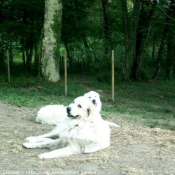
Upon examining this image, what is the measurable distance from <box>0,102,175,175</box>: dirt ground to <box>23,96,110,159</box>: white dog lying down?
0.12 m

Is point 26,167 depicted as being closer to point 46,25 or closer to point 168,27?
point 46,25

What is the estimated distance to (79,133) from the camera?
5035 mm

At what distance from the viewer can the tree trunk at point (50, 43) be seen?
47.2ft

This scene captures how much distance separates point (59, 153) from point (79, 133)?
0.39 m

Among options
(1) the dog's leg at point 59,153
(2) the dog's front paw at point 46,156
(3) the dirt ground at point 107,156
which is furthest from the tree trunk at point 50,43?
(2) the dog's front paw at point 46,156

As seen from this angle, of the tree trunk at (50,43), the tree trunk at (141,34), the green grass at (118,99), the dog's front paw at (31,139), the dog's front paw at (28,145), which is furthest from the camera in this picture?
the tree trunk at (141,34)

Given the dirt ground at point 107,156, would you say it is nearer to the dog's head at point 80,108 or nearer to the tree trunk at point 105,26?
the dog's head at point 80,108

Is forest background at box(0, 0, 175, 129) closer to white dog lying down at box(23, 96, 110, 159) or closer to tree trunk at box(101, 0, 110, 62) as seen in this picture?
tree trunk at box(101, 0, 110, 62)

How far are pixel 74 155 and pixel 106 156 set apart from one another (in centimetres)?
44

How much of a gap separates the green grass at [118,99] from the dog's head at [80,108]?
3246mm

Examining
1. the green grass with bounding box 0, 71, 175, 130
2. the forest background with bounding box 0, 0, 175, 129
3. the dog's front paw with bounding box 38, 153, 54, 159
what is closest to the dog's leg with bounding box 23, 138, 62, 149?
the dog's front paw with bounding box 38, 153, 54, 159

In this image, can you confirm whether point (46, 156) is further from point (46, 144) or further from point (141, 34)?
point (141, 34)

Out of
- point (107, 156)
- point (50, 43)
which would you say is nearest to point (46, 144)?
point (107, 156)

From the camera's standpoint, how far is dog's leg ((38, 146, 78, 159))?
4.81 m
